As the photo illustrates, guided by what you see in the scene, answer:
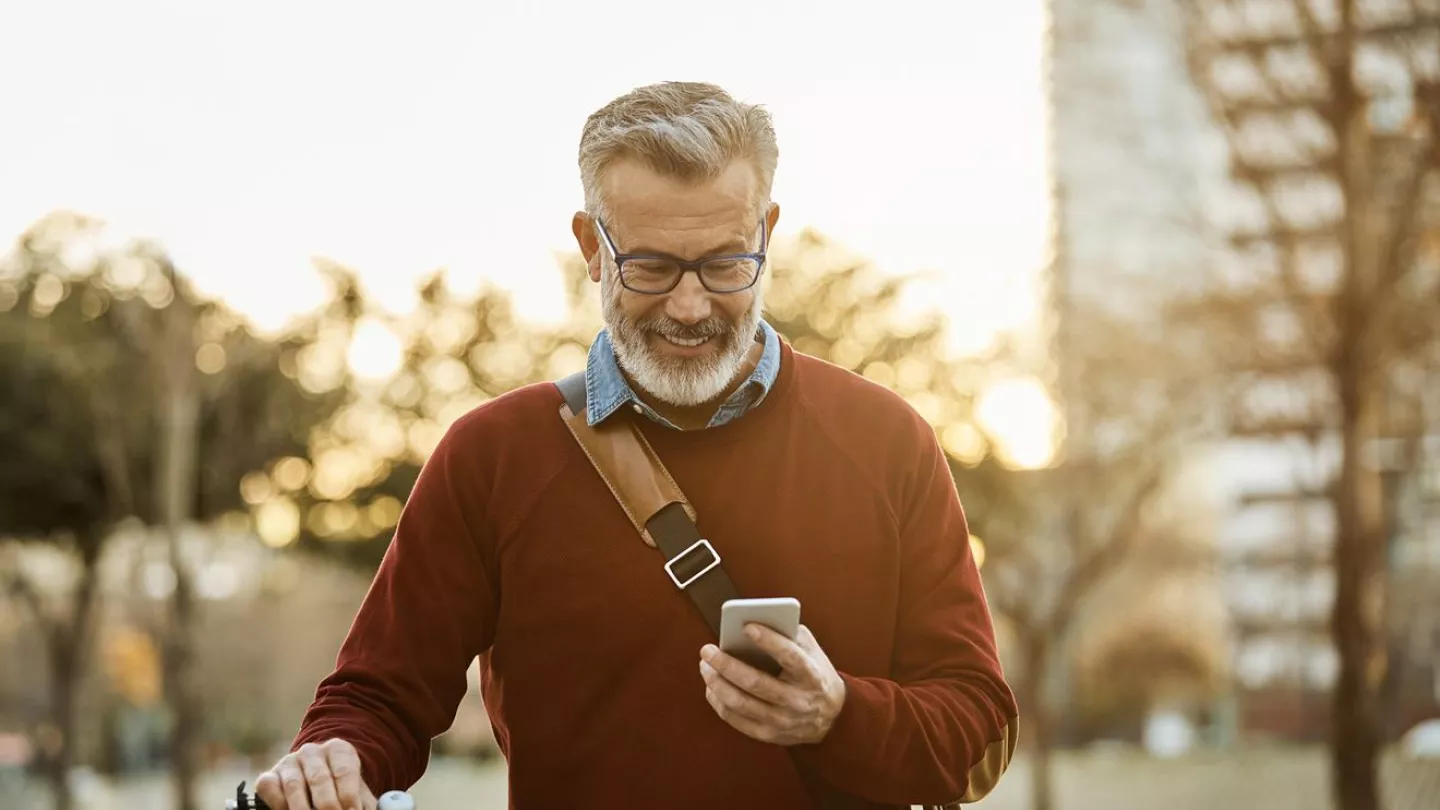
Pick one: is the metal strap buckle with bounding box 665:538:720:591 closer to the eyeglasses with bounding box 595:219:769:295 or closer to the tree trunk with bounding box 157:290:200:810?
the eyeglasses with bounding box 595:219:769:295

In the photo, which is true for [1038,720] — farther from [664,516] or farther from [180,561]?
[664,516]

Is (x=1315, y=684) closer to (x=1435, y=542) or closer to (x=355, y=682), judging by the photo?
(x=1435, y=542)

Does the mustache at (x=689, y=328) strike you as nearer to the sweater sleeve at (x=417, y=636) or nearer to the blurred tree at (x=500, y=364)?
the sweater sleeve at (x=417, y=636)

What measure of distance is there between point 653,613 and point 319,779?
55cm

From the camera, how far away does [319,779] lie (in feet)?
8.13

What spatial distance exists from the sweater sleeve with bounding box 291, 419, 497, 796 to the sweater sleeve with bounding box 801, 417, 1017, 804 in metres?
0.57

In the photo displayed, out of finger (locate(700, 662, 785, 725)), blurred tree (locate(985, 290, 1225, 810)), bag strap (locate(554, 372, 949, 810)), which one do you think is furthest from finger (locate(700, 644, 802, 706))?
blurred tree (locate(985, 290, 1225, 810))

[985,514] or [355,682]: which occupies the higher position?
[985,514]

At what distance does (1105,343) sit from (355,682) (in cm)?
2469

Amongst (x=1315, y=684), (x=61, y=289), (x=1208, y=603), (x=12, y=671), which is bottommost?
(x=1315, y=684)

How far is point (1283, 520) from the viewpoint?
244ft

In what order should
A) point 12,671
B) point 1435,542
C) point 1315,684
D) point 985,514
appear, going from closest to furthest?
point 985,514, point 12,671, point 1435,542, point 1315,684

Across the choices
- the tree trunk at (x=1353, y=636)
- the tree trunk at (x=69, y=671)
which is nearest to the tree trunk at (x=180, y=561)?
the tree trunk at (x=69, y=671)

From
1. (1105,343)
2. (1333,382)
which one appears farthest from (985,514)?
(1333,382)
